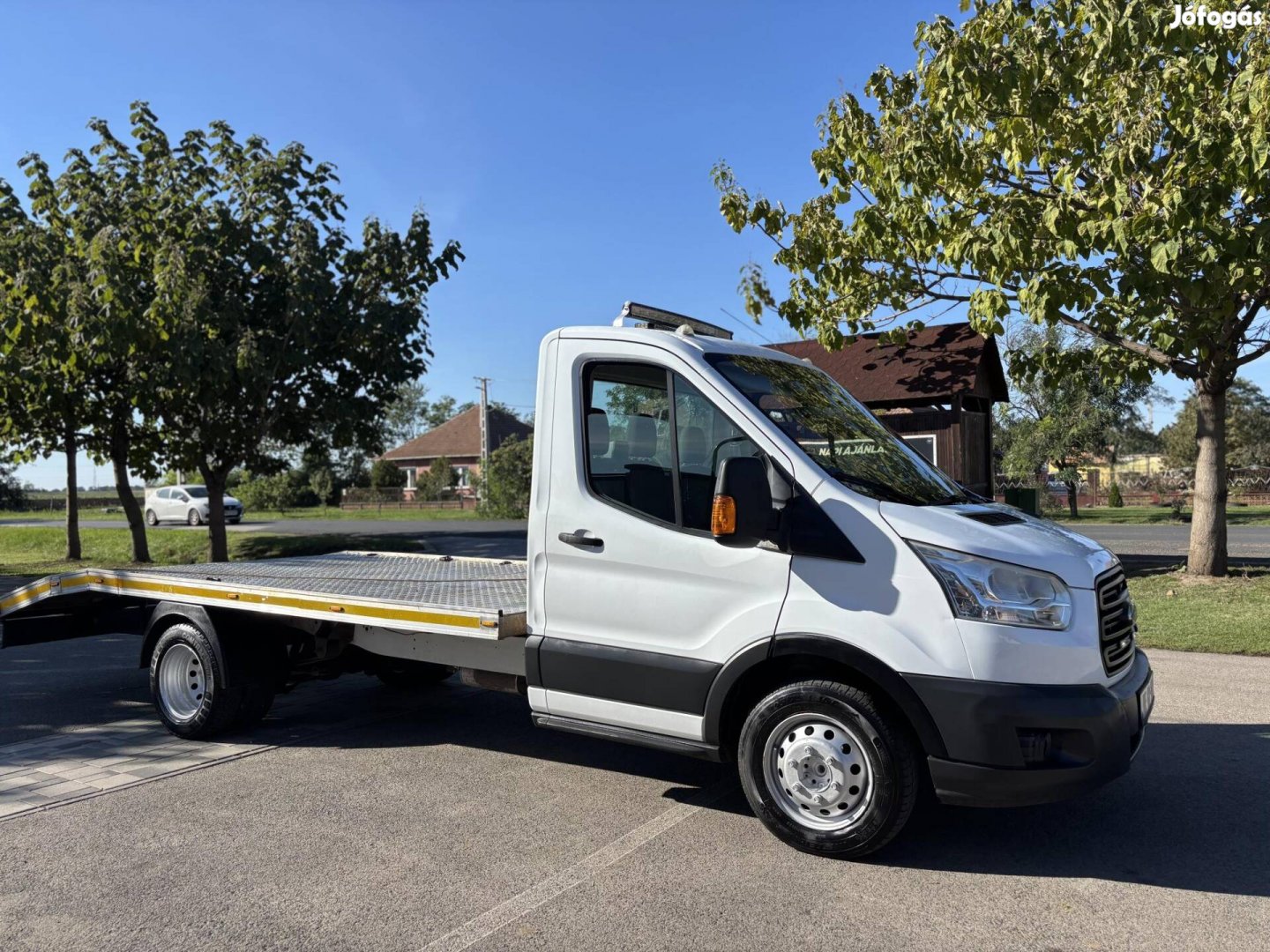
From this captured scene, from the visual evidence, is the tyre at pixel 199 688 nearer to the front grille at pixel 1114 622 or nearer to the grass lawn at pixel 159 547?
the front grille at pixel 1114 622

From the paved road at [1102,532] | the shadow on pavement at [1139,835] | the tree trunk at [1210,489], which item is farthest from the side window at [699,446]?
the paved road at [1102,532]

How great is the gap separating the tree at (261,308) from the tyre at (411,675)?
9.50 m

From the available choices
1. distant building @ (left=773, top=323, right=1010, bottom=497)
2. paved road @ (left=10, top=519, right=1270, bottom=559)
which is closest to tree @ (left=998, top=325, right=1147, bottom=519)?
paved road @ (left=10, top=519, right=1270, bottom=559)

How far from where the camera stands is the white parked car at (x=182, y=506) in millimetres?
42469

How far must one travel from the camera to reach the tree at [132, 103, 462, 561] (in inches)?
647

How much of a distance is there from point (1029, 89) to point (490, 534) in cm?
2307

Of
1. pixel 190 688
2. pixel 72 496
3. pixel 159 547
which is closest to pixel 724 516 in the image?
pixel 190 688

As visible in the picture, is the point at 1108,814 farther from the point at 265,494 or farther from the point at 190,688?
the point at 265,494

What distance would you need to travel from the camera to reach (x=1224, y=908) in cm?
396

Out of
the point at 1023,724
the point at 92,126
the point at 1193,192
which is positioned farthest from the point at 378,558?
the point at 92,126

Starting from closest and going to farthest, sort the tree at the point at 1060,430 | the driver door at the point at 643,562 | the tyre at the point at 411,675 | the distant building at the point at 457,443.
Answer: the driver door at the point at 643,562 < the tyre at the point at 411,675 < the tree at the point at 1060,430 < the distant building at the point at 457,443

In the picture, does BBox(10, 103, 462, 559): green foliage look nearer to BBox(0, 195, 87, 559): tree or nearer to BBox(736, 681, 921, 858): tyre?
BBox(0, 195, 87, 559): tree

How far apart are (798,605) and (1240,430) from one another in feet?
215

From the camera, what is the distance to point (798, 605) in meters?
4.50
